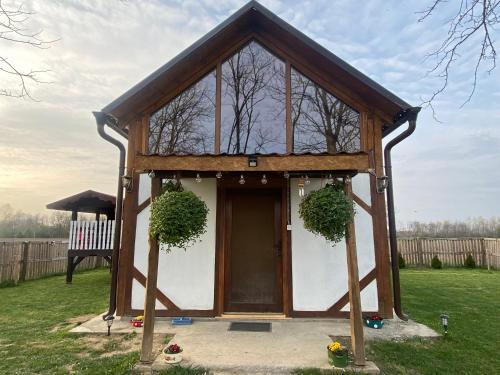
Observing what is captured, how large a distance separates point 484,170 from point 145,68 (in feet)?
47.0

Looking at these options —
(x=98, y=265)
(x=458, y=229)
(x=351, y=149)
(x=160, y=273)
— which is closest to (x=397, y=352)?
(x=351, y=149)

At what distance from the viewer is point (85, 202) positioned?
32.8 feet

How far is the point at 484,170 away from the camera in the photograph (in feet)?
45.0

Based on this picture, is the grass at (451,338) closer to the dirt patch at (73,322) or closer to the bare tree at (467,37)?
the bare tree at (467,37)

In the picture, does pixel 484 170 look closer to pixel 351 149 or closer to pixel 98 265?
pixel 351 149

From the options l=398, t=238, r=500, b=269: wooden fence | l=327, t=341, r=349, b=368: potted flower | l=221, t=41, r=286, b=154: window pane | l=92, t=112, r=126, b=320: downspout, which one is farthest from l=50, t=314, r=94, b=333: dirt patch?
l=398, t=238, r=500, b=269: wooden fence

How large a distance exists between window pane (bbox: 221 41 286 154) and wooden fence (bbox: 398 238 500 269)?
10.7 m

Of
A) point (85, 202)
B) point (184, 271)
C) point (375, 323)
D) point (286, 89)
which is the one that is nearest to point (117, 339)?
point (184, 271)

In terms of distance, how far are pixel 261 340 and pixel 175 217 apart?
204cm

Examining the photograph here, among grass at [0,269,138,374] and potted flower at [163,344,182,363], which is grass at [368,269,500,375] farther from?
grass at [0,269,138,374]

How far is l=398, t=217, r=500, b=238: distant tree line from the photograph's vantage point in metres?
19.3

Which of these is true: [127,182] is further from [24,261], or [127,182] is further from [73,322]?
[24,261]

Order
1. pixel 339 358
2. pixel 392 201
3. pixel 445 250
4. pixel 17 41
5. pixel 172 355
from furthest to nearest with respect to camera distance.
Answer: pixel 445 250 → pixel 392 201 → pixel 172 355 → pixel 339 358 → pixel 17 41

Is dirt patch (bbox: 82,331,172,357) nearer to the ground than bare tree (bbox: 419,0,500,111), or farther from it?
nearer to the ground
